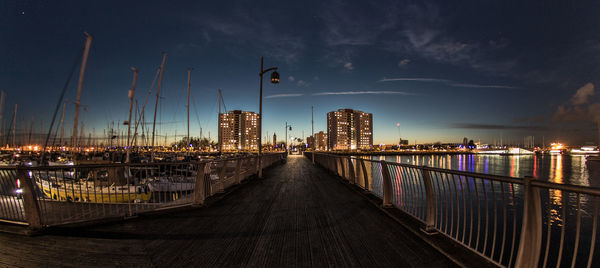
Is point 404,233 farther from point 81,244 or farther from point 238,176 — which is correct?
point 238,176

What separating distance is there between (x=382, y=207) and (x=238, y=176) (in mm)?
7086

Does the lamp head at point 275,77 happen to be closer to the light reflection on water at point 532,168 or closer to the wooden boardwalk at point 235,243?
the wooden boardwalk at point 235,243

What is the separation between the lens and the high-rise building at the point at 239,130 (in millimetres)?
171462

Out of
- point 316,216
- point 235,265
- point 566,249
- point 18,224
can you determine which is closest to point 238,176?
point 316,216

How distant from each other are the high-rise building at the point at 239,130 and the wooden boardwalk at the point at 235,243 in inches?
6642

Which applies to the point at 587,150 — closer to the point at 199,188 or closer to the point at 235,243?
the point at 199,188

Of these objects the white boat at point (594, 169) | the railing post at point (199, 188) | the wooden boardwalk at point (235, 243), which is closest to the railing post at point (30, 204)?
the wooden boardwalk at point (235, 243)

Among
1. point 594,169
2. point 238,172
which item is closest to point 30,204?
point 238,172

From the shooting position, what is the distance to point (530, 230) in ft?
10.3

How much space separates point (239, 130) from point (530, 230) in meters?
180

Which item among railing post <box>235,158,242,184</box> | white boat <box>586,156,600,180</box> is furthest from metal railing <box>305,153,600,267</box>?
white boat <box>586,156,600,180</box>

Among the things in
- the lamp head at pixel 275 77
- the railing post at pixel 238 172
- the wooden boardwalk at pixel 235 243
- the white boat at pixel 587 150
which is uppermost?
the lamp head at pixel 275 77

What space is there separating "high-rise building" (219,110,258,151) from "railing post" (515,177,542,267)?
565 feet

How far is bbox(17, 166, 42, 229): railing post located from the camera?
4.96 metres
